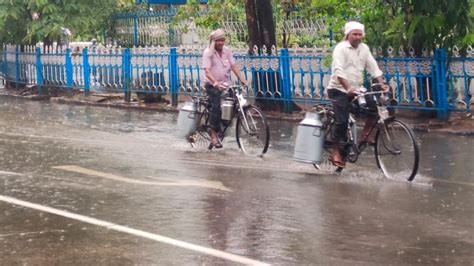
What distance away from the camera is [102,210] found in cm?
808

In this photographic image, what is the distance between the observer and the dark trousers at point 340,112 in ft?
32.2

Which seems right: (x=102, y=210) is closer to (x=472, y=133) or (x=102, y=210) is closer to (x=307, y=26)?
(x=472, y=133)

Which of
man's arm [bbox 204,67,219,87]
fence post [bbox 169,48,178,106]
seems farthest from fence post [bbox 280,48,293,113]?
man's arm [bbox 204,67,219,87]

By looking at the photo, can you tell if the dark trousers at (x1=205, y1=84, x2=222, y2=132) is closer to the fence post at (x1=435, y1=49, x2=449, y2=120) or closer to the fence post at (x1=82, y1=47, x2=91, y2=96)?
the fence post at (x1=435, y1=49, x2=449, y2=120)

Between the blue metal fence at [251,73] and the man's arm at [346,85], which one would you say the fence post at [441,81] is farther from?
the man's arm at [346,85]

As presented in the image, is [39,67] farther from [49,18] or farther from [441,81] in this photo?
[441,81]

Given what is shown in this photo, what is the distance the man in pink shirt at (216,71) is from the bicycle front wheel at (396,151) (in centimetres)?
291

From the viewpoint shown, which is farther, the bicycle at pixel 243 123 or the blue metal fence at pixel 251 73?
the blue metal fence at pixel 251 73

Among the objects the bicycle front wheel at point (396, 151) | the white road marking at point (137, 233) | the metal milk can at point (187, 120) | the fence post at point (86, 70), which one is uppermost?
the fence post at point (86, 70)

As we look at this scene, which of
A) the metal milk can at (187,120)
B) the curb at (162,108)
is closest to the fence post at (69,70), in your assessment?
the curb at (162,108)

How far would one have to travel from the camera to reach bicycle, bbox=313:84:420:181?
31.0ft

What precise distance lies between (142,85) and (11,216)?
44.2 ft

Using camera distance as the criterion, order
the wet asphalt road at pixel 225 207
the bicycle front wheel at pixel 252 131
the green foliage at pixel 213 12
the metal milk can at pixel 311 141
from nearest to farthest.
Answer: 1. the wet asphalt road at pixel 225 207
2. the metal milk can at pixel 311 141
3. the bicycle front wheel at pixel 252 131
4. the green foliage at pixel 213 12

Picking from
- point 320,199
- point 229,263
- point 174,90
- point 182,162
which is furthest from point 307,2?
point 229,263
